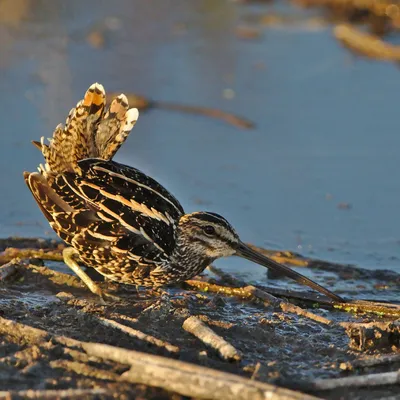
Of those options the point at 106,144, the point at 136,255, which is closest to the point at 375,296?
the point at 136,255

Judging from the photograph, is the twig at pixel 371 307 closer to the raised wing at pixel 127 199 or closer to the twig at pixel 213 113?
the raised wing at pixel 127 199

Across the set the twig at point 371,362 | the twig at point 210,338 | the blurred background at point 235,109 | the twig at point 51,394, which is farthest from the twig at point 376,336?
the blurred background at point 235,109

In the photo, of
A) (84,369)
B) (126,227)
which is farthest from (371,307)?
(84,369)

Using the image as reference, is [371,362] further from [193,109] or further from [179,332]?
[193,109]

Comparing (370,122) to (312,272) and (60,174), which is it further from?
(60,174)

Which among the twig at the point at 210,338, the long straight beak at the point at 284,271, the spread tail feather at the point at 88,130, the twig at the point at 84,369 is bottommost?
the twig at the point at 84,369
